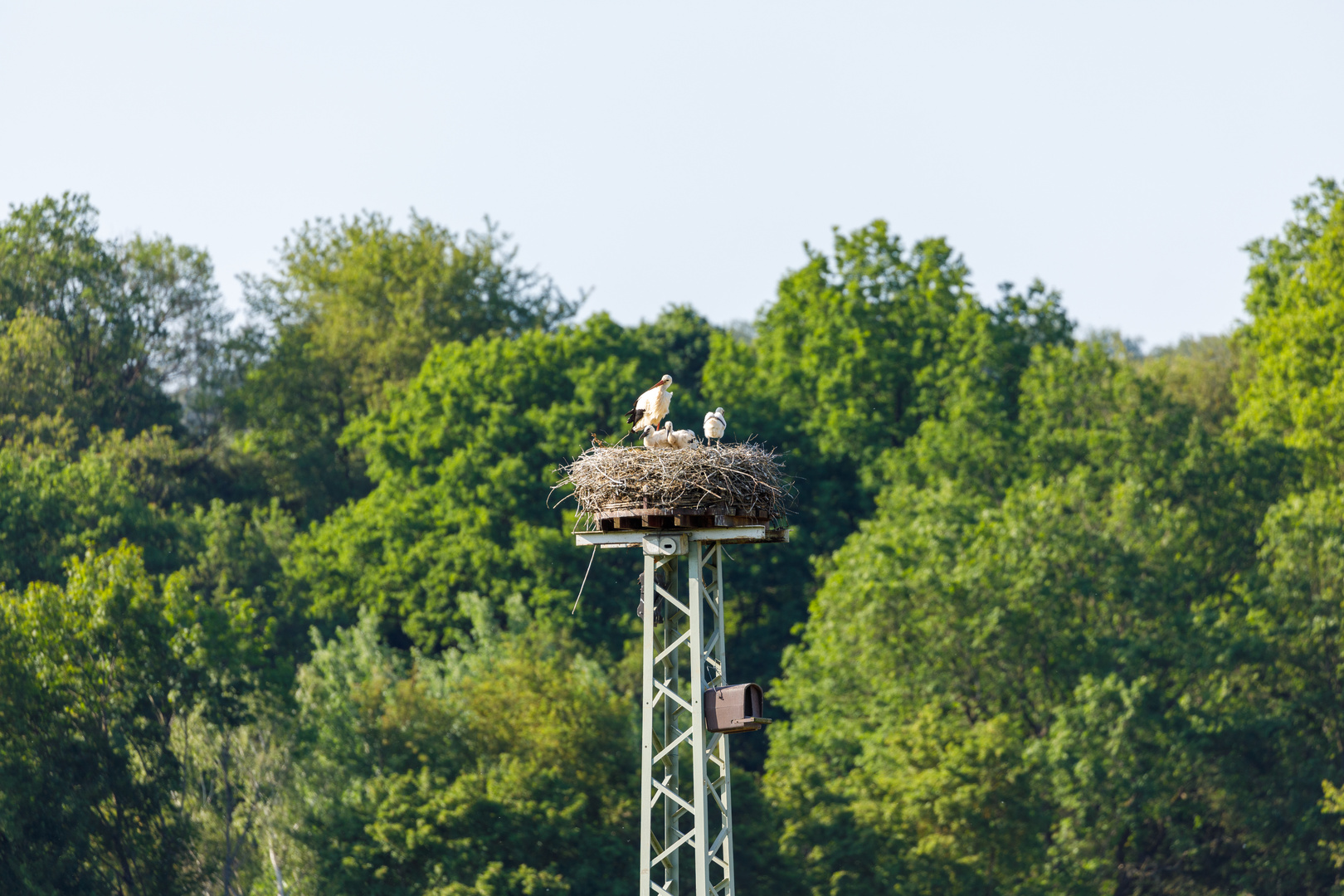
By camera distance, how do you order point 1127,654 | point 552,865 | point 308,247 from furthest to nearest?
point 308,247
point 1127,654
point 552,865

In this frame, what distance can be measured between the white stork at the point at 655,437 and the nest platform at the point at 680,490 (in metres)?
0.09

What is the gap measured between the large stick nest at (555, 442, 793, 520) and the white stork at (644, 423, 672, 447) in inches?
3.5

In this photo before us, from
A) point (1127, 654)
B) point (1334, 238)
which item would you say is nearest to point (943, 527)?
point (1127, 654)

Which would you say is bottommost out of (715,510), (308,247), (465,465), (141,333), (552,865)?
(552,865)

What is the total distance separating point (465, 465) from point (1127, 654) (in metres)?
17.3

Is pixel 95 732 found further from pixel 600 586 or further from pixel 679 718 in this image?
pixel 679 718

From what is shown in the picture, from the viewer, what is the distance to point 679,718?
16453 mm

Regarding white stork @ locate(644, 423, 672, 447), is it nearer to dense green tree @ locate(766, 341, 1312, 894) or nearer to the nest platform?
the nest platform

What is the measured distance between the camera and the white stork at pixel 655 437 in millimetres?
16625

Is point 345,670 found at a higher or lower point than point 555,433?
lower

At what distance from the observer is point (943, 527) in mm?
36719

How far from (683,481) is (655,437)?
886mm

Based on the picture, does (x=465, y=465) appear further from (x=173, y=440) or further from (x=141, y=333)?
(x=141, y=333)

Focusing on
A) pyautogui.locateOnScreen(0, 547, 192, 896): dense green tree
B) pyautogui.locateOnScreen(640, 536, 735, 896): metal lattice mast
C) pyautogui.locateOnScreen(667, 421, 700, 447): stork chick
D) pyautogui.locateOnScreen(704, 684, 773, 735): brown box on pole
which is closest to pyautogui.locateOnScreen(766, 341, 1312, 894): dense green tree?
pyautogui.locateOnScreen(0, 547, 192, 896): dense green tree
